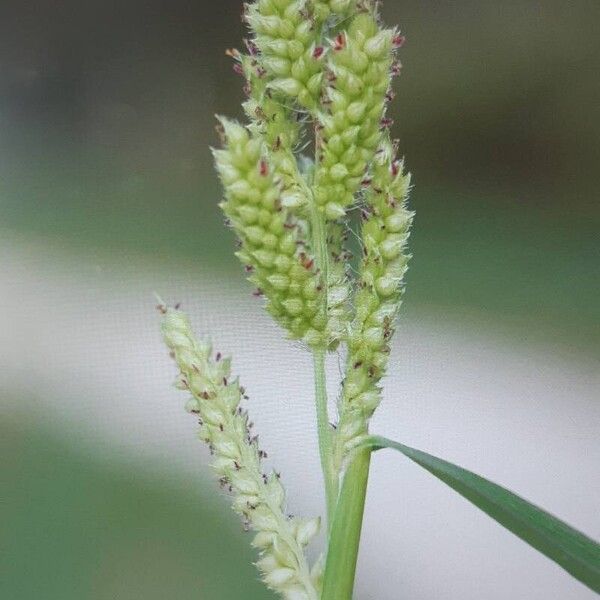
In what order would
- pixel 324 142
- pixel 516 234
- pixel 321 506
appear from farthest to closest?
pixel 516 234, pixel 321 506, pixel 324 142

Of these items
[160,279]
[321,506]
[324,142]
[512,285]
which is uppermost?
[512,285]

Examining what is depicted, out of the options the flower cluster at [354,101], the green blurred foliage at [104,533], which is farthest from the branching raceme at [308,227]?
the green blurred foliage at [104,533]

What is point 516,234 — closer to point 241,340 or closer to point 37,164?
point 241,340

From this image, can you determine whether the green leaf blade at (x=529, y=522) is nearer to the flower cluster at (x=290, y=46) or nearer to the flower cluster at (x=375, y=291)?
the flower cluster at (x=375, y=291)

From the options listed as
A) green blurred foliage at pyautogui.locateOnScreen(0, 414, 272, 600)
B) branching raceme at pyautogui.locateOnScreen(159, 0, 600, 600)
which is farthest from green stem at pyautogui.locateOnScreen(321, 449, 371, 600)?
green blurred foliage at pyautogui.locateOnScreen(0, 414, 272, 600)

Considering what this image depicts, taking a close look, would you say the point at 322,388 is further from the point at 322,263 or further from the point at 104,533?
the point at 104,533

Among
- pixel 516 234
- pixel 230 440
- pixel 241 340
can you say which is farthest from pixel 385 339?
pixel 516 234

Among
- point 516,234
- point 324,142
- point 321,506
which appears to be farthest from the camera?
point 516,234

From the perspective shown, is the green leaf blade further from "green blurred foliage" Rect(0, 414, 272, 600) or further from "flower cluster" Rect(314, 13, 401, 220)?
"green blurred foliage" Rect(0, 414, 272, 600)
